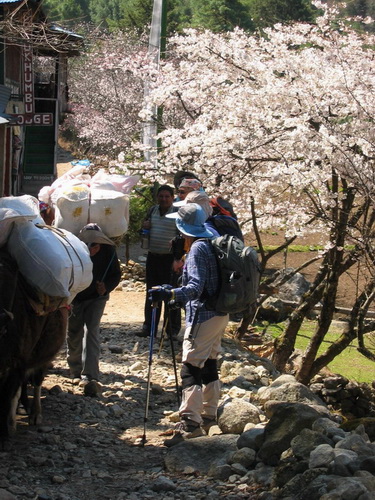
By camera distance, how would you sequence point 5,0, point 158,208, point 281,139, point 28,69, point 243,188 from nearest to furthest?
point 158,208, point 281,139, point 243,188, point 5,0, point 28,69

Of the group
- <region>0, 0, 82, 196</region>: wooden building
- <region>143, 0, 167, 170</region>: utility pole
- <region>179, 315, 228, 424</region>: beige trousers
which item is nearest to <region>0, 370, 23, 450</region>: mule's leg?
<region>179, 315, 228, 424</region>: beige trousers

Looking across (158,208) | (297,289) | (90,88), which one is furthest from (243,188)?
(90,88)

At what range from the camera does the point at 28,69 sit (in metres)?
17.7

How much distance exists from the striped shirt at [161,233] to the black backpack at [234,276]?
3743 millimetres

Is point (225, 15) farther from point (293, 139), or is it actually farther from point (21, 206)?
point (21, 206)

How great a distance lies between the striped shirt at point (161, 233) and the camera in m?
10.0

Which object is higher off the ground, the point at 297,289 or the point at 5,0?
the point at 5,0

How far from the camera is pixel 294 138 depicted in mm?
10422

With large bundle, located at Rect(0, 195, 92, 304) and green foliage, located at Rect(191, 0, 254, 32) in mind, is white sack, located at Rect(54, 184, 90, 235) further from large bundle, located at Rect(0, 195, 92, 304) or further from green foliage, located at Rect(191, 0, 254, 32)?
green foliage, located at Rect(191, 0, 254, 32)

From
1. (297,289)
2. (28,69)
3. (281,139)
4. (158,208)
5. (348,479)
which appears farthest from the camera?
(297,289)

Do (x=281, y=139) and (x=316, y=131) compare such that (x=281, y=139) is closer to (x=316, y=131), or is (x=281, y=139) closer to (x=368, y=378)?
(x=316, y=131)

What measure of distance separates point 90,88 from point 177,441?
31325mm

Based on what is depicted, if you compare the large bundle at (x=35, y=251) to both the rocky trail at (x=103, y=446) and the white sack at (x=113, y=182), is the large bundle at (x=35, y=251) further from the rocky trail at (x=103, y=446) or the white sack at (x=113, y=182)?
the white sack at (x=113, y=182)

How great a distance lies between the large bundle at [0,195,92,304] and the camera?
19.3 ft
